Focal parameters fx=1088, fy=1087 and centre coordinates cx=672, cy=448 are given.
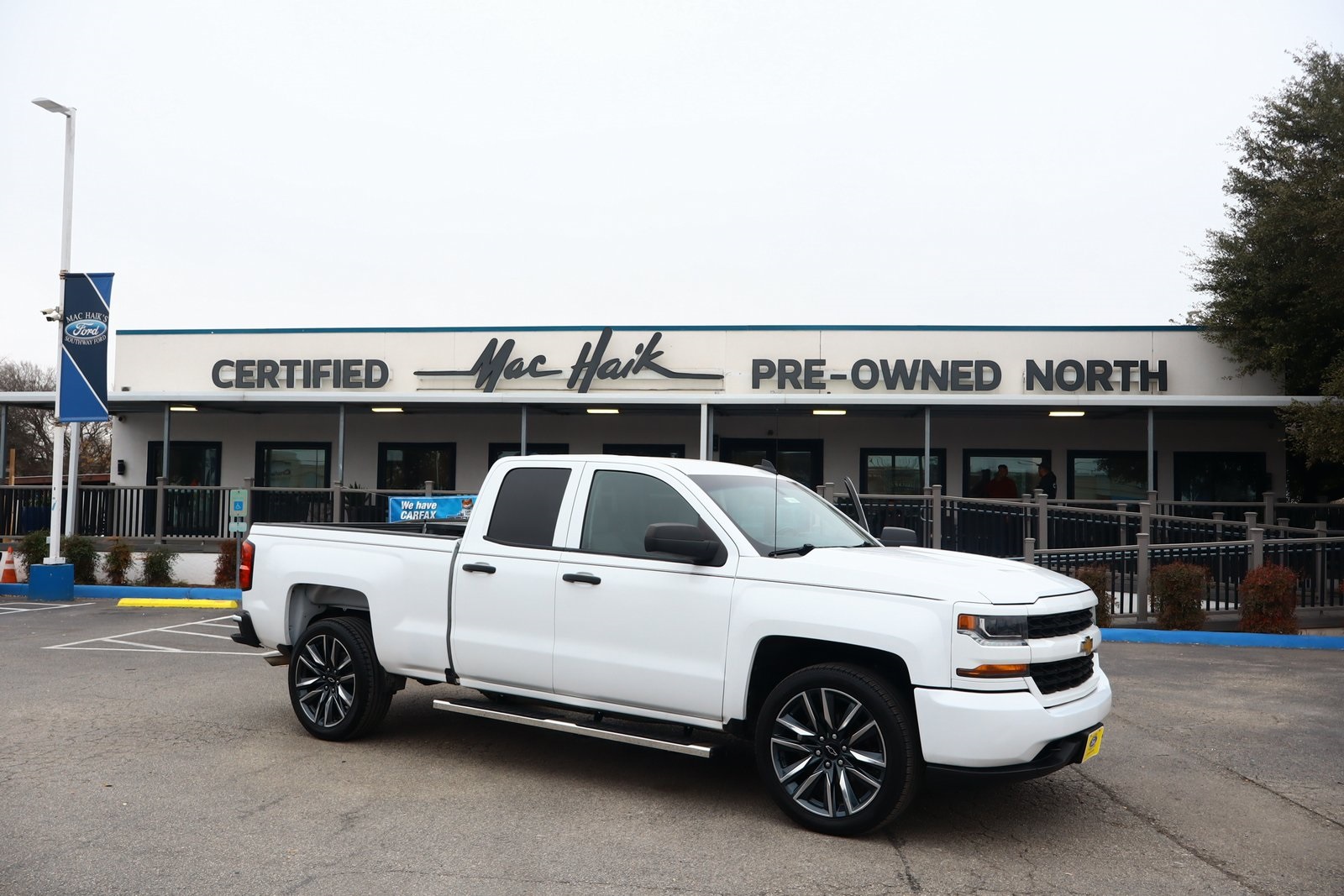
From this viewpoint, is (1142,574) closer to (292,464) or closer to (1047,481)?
(1047,481)

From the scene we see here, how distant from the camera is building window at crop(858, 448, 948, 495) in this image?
74.8 feet

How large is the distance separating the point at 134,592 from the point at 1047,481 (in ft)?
54.0

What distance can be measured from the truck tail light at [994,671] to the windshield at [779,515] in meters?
1.20

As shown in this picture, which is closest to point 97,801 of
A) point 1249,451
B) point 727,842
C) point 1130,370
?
point 727,842

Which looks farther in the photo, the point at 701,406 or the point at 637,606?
the point at 701,406

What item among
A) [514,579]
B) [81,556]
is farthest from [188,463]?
[514,579]

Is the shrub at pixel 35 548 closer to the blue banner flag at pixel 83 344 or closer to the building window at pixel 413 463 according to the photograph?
the blue banner flag at pixel 83 344

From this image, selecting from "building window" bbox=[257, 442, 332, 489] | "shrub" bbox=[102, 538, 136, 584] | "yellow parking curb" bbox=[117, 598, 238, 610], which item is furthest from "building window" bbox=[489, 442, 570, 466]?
"yellow parking curb" bbox=[117, 598, 238, 610]

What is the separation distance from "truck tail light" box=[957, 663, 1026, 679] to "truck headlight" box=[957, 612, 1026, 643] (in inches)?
4.3

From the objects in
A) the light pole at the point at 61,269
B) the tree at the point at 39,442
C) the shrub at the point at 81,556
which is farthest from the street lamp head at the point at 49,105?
the tree at the point at 39,442

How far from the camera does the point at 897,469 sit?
23.0 m

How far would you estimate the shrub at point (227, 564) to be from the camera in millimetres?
16734

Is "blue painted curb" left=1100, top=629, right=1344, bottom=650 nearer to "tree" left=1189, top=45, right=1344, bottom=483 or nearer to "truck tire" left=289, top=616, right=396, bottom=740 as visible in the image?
"tree" left=1189, top=45, right=1344, bottom=483

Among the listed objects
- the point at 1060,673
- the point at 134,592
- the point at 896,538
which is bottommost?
the point at 134,592
